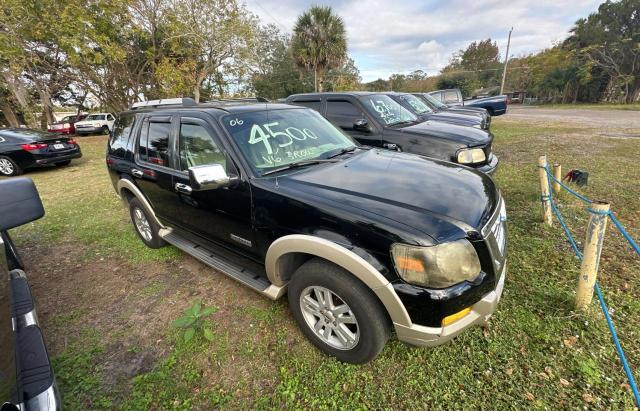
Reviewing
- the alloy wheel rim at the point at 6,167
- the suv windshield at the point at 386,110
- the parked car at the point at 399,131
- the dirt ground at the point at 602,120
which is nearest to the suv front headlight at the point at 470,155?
the parked car at the point at 399,131

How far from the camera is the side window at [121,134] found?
3730 mm

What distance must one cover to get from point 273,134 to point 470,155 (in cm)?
297

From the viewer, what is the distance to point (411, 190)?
6.68ft

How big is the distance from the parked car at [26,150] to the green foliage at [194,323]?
9.28 m

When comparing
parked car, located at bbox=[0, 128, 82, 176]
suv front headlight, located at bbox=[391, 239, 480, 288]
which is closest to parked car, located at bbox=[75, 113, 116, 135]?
parked car, located at bbox=[0, 128, 82, 176]

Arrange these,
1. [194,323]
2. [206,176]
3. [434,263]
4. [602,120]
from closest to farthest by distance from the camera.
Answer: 1. [434,263]
2. [206,176]
3. [194,323]
4. [602,120]

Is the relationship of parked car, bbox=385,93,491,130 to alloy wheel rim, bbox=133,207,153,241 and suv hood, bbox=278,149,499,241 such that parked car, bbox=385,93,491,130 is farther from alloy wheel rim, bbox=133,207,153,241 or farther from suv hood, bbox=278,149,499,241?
alloy wheel rim, bbox=133,207,153,241

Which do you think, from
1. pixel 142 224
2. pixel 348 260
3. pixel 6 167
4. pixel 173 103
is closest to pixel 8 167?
pixel 6 167

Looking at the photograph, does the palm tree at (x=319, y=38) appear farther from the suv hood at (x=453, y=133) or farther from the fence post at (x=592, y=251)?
the fence post at (x=592, y=251)

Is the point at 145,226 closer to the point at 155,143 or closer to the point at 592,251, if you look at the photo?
the point at 155,143

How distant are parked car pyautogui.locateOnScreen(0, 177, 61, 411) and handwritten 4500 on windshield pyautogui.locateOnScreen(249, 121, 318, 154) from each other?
57.5 inches

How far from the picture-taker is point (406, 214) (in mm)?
1763

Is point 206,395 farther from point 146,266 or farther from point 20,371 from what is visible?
point 146,266

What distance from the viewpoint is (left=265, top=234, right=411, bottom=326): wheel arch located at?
175 centimetres
